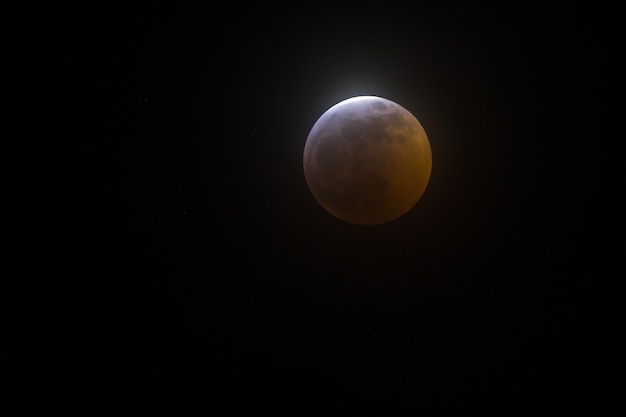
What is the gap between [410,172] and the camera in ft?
13.5

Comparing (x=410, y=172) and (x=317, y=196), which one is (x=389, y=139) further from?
(x=317, y=196)

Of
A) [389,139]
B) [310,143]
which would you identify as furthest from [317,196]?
[389,139]

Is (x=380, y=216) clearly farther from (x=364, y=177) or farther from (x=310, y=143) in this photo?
(x=310, y=143)

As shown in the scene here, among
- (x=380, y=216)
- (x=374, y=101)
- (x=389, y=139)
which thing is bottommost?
(x=380, y=216)

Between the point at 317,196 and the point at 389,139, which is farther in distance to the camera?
the point at 317,196

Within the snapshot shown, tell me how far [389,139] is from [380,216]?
2.40 ft

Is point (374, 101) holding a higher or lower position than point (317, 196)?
higher

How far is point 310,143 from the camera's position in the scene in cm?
443

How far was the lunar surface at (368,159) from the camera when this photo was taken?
160 inches

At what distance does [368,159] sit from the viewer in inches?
159

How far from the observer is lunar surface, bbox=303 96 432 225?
405 cm

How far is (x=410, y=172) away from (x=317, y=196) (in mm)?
894

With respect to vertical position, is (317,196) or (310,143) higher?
(310,143)

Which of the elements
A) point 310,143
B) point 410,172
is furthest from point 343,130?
point 410,172
